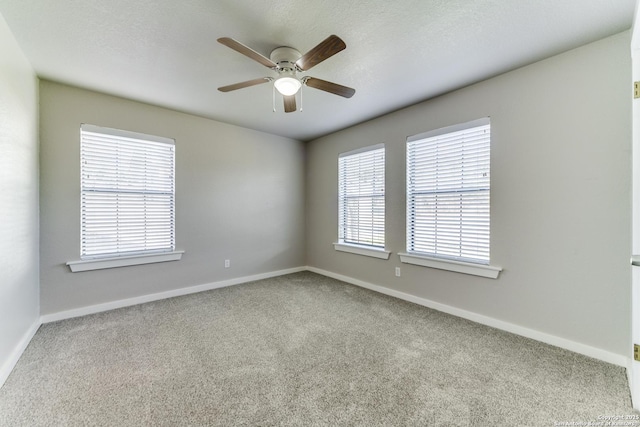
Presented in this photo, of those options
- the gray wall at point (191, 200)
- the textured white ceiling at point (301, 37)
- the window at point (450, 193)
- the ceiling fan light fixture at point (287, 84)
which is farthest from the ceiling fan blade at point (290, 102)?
the gray wall at point (191, 200)

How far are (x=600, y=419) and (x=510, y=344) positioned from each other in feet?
2.68

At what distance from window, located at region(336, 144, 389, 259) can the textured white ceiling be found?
120 cm

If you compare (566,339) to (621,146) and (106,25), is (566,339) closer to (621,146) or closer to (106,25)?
(621,146)

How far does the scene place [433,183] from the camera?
3168 millimetres

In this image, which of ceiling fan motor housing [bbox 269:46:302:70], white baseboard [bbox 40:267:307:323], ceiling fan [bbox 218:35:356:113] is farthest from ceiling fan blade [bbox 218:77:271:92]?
white baseboard [bbox 40:267:307:323]

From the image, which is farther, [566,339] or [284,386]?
[566,339]

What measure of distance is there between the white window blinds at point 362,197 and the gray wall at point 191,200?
985 mm

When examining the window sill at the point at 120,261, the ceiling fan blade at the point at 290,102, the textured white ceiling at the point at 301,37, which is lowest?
the window sill at the point at 120,261

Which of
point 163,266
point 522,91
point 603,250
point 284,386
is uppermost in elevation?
point 522,91

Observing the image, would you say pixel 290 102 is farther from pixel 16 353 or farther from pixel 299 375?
pixel 16 353

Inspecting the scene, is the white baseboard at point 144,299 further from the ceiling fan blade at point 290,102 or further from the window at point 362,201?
the ceiling fan blade at point 290,102

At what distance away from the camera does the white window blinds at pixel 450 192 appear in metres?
2.76

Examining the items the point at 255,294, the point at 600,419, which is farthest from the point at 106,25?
the point at 600,419

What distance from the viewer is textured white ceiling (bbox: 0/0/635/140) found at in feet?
5.72
